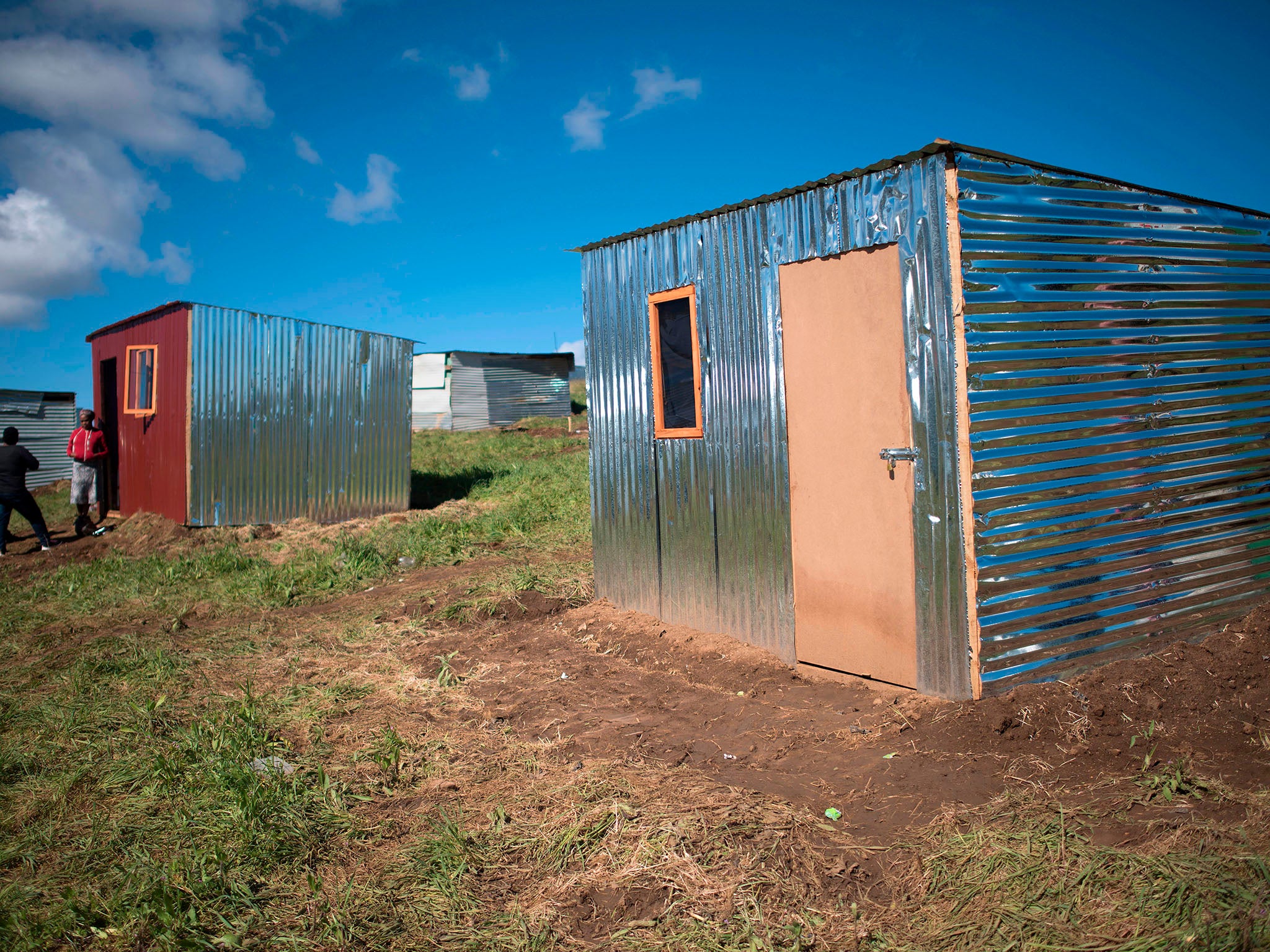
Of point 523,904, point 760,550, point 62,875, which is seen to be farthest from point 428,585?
point 523,904

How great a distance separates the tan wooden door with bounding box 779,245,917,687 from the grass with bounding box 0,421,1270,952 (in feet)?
5.11

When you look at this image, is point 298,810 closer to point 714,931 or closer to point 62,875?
point 62,875

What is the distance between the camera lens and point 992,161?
4586 mm

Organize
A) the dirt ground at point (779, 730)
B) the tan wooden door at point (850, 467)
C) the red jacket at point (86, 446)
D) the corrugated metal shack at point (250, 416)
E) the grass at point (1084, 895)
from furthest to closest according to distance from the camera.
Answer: the red jacket at point (86, 446)
the corrugated metal shack at point (250, 416)
the tan wooden door at point (850, 467)
the dirt ground at point (779, 730)
the grass at point (1084, 895)

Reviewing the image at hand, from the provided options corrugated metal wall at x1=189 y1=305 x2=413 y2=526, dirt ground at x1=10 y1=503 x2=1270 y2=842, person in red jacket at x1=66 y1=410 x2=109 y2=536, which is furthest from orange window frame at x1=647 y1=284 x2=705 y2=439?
person in red jacket at x1=66 y1=410 x2=109 y2=536

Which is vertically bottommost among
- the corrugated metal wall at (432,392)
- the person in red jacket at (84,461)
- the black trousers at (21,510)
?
the black trousers at (21,510)

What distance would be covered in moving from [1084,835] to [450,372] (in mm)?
26138

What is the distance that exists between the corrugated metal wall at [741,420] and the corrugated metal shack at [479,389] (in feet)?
68.5

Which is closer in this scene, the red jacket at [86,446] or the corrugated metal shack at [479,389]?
the red jacket at [86,446]

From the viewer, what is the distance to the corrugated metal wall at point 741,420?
4.58 meters

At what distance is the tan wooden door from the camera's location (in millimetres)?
4836

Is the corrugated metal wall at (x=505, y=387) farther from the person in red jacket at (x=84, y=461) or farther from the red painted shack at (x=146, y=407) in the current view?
the person in red jacket at (x=84, y=461)

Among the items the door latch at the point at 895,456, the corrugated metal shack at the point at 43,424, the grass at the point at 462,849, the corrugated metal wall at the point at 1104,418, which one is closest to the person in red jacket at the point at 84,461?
the grass at the point at 462,849

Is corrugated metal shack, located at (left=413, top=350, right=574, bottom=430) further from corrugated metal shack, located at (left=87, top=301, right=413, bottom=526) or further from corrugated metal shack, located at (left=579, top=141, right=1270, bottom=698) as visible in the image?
corrugated metal shack, located at (left=579, top=141, right=1270, bottom=698)
